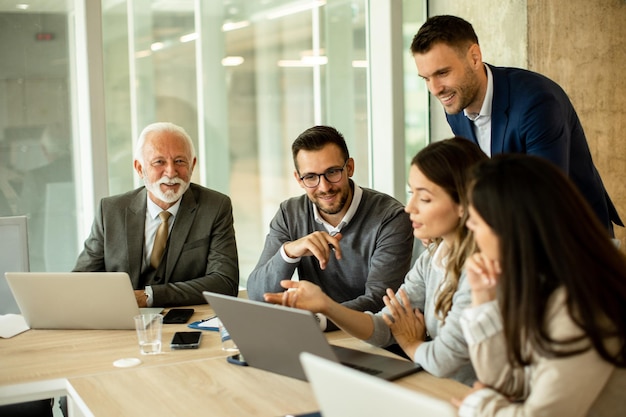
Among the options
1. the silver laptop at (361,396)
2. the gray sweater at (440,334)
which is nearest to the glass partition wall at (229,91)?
the gray sweater at (440,334)

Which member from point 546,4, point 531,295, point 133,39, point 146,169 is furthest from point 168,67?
point 531,295

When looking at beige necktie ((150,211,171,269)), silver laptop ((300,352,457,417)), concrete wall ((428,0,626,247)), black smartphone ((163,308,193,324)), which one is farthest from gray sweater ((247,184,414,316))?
concrete wall ((428,0,626,247))

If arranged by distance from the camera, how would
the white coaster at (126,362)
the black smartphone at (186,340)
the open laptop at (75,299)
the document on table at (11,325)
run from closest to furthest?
the white coaster at (126,362) < the black smartphone at (186,340) < the open laptop at (75,299) < the document on table at (11,325)

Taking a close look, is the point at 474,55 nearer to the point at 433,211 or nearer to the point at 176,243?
the point at 433,211

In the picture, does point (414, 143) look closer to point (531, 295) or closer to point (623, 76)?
point (623, 76)

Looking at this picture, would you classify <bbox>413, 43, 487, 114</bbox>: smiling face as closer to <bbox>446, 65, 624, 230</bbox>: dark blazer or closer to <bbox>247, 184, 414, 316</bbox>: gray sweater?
<bbox>446, 65, 624, 230</bbox>: dark blazer

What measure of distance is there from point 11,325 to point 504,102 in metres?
1.97

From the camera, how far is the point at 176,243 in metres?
3.39

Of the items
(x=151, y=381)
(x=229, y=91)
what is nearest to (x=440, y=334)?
(x=151, y=381)

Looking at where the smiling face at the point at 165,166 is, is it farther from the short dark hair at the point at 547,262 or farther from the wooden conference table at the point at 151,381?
the short dark hair at the point at 547,262

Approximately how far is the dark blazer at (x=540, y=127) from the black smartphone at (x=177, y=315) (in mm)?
1299

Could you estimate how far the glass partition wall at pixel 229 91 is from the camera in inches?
170

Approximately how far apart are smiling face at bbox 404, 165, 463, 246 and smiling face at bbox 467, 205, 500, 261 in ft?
1.86

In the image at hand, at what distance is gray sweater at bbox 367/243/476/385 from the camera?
210 cm
